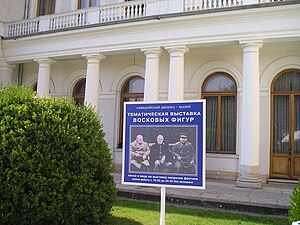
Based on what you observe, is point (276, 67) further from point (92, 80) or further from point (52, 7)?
point (52, 7)

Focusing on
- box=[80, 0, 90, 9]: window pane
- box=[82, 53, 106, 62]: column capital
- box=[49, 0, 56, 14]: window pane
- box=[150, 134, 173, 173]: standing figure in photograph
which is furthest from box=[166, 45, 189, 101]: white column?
box=[49, 0, 56, 14]: window pane

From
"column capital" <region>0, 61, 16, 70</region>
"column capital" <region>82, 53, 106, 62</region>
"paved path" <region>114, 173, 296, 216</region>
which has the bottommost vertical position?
"paved path" <region>114, 173, 296, 216</region>

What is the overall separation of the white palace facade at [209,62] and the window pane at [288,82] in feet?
0.11

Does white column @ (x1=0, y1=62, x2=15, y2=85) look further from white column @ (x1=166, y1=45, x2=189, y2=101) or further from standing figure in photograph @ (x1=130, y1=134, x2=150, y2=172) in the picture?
standing figure in photograph @ (x1=130, y1=134, x2=150, y2=172)

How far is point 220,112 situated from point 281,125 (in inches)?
87.1

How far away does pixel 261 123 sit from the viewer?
11492 mm

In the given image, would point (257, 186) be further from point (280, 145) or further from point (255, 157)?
point (280, 145)

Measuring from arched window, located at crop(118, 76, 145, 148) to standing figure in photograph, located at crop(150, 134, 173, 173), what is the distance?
28.7 ft

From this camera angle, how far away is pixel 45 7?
54.7 ft

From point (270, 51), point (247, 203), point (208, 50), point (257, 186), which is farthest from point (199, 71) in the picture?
point (247, 203)

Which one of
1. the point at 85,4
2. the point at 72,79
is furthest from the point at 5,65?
the point at 85,4

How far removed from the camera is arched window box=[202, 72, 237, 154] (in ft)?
39.7

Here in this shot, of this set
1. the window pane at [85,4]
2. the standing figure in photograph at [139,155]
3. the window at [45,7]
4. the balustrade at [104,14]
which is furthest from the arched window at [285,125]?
the window at [45,7]

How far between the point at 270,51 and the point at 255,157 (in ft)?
13.5
